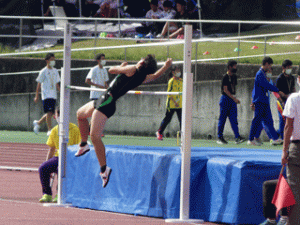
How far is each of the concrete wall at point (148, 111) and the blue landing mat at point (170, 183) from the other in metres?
8.25

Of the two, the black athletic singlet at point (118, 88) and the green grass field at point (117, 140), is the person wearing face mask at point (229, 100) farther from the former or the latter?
the black athletic singlet at point (118, 88)

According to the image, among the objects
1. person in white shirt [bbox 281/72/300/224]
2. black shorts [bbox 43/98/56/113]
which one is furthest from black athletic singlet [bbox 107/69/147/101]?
black shorts [bbox 43/98/56/113]

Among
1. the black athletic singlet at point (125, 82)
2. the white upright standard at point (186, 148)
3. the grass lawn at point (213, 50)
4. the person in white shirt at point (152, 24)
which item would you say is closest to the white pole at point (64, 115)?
the black athletic singlet at point (125, 82)

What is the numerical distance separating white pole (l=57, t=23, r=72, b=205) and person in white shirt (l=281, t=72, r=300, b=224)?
359cm

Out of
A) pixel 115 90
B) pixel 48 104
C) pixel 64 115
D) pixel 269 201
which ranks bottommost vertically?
pixel 269 201

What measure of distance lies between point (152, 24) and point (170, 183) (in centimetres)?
1500

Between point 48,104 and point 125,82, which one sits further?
point 48,104

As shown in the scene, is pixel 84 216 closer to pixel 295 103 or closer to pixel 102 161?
pixel 102 161

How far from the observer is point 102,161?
8.66 meters

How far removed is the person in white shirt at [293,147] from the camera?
691cm

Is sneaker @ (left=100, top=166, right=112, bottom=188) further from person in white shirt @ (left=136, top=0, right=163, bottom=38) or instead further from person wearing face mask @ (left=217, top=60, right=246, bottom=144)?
person in white shirt @ (left=136, top=0, right=163, bottom=38)

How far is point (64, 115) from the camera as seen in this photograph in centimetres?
962

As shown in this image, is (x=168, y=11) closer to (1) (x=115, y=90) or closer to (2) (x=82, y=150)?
(2) (x=82, y=150)

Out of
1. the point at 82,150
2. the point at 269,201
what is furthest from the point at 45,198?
the point at 269,201
